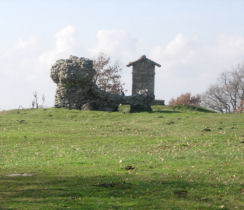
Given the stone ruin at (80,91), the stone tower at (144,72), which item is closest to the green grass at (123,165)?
the stone ruin at (80,91)

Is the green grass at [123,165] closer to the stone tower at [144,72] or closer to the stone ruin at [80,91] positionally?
the stone ruin at [80,91]

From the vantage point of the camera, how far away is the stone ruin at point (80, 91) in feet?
154

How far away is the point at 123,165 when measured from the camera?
56.6ft

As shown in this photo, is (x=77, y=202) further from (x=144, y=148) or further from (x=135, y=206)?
(x=144, y=148)

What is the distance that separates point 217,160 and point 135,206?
7.07 m

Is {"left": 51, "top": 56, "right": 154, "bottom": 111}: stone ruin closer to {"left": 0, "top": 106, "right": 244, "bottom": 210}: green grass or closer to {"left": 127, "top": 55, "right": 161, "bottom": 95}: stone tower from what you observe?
{"left": 0, "top": 106, "right": 244, "bottom": 210}: green grass

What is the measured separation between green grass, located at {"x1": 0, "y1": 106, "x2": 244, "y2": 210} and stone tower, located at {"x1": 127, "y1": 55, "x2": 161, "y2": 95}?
2804 cm

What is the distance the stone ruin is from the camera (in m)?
46.9

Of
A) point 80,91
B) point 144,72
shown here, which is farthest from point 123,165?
point 144,72

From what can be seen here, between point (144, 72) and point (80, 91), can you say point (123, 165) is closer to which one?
point (80, 91)

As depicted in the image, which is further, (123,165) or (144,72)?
(144,72)

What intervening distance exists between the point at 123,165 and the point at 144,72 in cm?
4552

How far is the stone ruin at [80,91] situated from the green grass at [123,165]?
12937 millimetres

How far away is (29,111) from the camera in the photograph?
4459 cm
